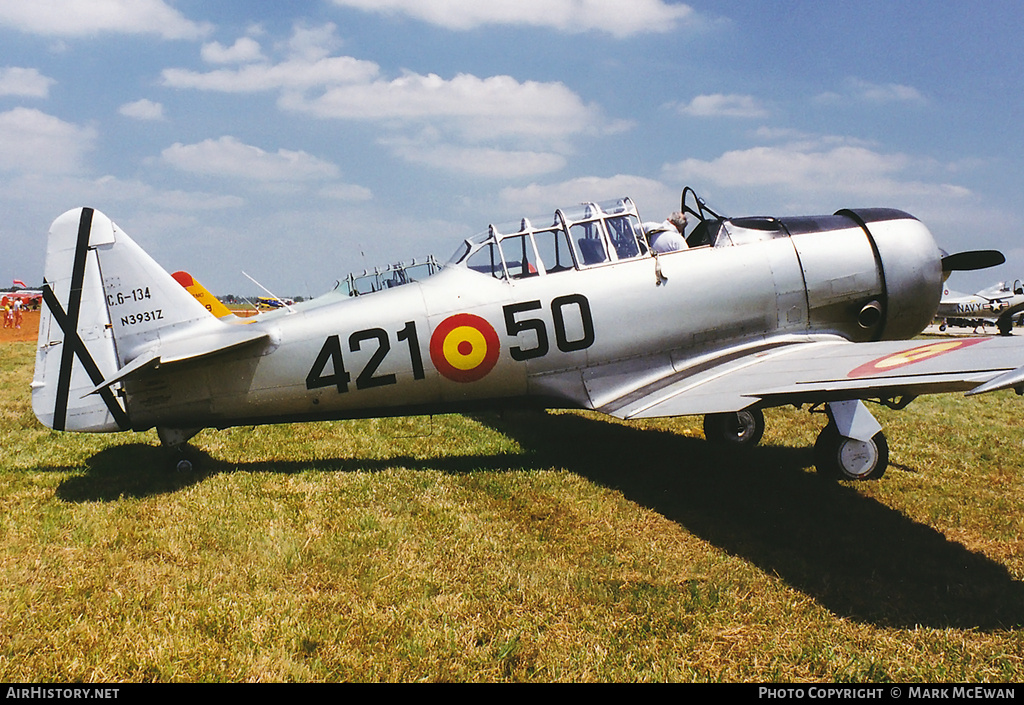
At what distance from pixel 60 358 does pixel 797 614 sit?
254 inches

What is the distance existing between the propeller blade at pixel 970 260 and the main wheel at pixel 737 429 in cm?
274

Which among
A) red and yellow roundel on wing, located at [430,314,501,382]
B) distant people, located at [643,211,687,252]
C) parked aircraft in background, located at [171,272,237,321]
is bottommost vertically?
red and yellow roundel on wing, located at [430,314,501,382]

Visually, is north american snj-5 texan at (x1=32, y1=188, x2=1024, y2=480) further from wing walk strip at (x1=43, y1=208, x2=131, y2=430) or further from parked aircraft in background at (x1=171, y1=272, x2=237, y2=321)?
parked aircraft in background at (x1=171, y1=272, x2=237, y2=321)

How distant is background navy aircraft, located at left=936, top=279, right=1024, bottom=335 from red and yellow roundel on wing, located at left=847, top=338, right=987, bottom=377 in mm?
26838

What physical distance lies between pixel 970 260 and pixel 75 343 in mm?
9614

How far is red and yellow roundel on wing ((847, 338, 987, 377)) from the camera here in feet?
14.8

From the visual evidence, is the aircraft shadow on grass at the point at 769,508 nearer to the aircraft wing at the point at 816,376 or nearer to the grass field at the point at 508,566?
the grass field at the point at 508,566

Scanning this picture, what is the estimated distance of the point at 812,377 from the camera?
4840 mm

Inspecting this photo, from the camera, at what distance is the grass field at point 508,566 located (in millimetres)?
3078

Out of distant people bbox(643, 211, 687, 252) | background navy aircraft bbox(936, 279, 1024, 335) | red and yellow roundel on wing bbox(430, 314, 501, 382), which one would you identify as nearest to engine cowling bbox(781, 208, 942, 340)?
distant people bbox(643, 211, 687, 252)

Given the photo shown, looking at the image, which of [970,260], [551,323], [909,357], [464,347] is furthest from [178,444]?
[970,260]
